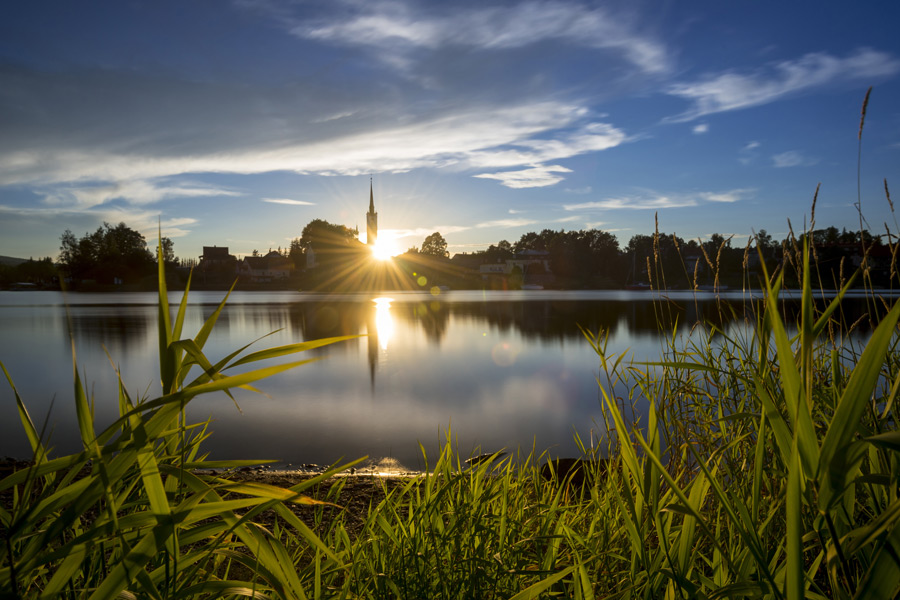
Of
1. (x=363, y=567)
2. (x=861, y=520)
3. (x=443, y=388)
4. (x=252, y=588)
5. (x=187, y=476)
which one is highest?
(x=187, y=476)

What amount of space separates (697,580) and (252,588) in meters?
1.66

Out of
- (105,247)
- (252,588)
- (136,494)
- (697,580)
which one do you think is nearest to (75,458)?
(252,588)

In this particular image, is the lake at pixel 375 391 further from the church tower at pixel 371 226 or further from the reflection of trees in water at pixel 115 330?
the church tower at pixel 371 226

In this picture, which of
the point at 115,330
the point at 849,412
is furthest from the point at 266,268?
the point at 849,412

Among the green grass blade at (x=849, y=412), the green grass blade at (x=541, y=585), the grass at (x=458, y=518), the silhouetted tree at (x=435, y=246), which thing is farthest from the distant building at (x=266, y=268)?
the green grass blade at (x=849, y=412)

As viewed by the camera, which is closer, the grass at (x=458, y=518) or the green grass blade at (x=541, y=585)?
the grass at (x=458, y=518)

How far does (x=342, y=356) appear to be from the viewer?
821 inches

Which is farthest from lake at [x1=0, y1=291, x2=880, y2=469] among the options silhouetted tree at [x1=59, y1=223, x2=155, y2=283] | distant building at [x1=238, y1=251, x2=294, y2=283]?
distant building at [x1=238, y1=251, x2=294, y2=283]

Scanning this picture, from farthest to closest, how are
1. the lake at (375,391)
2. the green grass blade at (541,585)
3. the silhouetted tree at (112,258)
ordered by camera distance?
the silhouetted tree at (112,258) → the lake at (375,391) → the green grass blade at (541,585)

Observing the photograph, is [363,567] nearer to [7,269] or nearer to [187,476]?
[187,476]

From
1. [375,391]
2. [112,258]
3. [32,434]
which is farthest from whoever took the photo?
[112,258]

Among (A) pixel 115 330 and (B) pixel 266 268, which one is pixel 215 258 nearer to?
(B) pixel 266 268

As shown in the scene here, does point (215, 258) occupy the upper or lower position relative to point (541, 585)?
upper

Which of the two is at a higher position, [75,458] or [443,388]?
[75,458]
